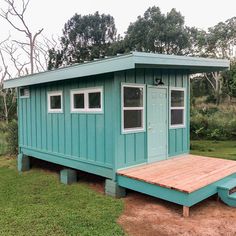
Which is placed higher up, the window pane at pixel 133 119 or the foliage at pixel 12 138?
the window pane at pixel 133 119

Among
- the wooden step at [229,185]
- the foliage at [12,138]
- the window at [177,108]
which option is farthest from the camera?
the foliage at [12,138]

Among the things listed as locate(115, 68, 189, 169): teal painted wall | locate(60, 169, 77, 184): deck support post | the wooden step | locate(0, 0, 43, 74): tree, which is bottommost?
locate(60, 169, 77, 184): deck support post

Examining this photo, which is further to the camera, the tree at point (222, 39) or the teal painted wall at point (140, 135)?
the tree at point (222, 39)

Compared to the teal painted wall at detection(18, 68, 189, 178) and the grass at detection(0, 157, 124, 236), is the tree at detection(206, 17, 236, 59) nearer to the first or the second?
the teal painted wall at detection(18, 68, 189, 178)

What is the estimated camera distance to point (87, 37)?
21.8 metres

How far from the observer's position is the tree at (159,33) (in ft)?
63.9

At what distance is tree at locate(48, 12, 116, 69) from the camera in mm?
21328

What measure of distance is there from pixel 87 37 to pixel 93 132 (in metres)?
18.4

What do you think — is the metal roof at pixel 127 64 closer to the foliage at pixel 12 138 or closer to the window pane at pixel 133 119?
the window pane at pixel 133 119

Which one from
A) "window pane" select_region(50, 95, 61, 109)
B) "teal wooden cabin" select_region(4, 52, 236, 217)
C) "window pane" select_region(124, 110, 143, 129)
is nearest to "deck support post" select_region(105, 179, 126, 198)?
"teal wooden cabin" select_region(4, 52, 236, 217)

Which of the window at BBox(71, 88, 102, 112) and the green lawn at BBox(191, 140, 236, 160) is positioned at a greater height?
the window at BBox(71, 88, 102, 112)

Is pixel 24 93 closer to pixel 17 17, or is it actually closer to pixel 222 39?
pixel 17 17

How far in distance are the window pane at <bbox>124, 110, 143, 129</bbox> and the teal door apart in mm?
220

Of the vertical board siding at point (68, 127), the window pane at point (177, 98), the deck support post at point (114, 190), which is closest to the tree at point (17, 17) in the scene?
the vertical board siding at point (68, 127)
